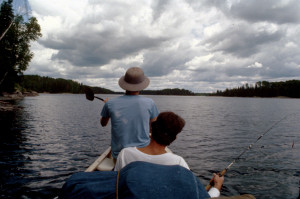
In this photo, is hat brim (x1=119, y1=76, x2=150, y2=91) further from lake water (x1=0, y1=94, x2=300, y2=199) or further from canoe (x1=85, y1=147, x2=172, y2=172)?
lake water (x1=0, y1=94, x2=300, y2=199)

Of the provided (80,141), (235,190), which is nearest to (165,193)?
(235,190)

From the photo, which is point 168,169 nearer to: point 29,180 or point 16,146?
point 29,180

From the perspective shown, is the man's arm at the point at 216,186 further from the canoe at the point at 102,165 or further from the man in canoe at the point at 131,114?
the man in canoe at the point at 131,114

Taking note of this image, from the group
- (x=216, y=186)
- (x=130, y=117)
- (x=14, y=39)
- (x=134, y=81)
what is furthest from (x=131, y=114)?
(x=14, y=39)

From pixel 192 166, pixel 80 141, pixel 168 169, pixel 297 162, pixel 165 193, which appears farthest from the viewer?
pixel 80 141

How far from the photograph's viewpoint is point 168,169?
2.14 meters

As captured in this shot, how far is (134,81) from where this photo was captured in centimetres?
479

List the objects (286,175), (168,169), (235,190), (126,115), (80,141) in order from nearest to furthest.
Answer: (168,169), (126,115), (235,190), (286,175), (80,141)

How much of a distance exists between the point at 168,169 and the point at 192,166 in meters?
9.95

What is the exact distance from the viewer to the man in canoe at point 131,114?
4.52 metres

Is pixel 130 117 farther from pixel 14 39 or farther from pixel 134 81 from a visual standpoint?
pixel 14 39

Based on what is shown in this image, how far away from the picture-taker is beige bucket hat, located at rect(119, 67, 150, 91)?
4727mm

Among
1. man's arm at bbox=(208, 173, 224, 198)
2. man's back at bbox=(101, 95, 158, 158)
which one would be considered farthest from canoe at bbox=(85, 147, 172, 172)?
man's arm at bbox=(208, 173, 224, 198)

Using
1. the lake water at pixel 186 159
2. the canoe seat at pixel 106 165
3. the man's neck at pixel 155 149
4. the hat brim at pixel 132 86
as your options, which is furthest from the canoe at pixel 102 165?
the lake water at pixel 186 159
